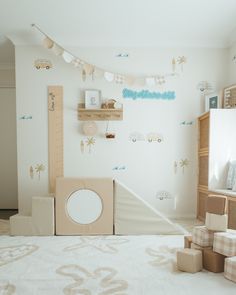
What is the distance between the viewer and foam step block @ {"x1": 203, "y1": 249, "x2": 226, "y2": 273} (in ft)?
5.82

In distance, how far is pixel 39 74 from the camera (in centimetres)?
328

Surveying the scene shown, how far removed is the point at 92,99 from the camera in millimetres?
3275

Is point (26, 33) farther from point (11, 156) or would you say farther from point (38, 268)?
point (38, 268)

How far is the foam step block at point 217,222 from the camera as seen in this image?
1.86m

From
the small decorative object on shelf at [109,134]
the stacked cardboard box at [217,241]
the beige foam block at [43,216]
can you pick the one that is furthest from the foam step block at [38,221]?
the stacked cardboard box at [217,241]

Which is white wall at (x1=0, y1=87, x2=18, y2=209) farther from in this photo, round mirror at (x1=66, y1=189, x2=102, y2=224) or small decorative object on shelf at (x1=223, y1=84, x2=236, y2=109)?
small decorative object on shelf at (x1=223, y1=84, x2=236, y2=109)

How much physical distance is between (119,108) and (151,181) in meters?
0.99

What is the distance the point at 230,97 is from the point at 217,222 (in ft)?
5.65

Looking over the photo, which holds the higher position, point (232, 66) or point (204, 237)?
point (232, 66)

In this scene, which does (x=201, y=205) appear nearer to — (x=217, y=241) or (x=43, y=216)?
(x=217, y=241)

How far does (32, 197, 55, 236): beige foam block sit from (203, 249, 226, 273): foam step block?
147 centimetres

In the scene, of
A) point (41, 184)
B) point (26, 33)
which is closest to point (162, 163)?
point (41, 184)

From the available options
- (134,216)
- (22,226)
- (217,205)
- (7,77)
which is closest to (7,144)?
(7,77)

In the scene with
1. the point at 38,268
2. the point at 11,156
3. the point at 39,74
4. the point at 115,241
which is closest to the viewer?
the point at 38,268
